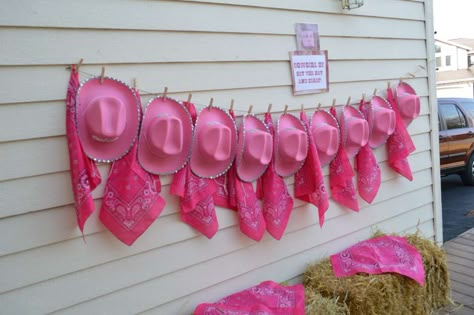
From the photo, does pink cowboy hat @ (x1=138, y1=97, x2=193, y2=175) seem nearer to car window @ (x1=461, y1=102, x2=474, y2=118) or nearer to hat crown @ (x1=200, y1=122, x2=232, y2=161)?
hat crown @ (x1=200, y1=122, x2=232, y2=161)

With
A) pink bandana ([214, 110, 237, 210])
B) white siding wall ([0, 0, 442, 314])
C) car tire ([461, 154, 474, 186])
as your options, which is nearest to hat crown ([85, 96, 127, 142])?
white siding wall ([0, 0, 442, 314])

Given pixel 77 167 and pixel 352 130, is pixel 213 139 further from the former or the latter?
pixel 352 130

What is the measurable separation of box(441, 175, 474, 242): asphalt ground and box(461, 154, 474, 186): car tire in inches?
3.7

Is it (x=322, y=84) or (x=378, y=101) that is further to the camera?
(x=378, y=101)

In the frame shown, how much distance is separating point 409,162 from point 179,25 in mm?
2351

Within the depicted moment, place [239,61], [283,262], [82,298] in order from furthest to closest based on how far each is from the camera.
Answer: [283,262]
[239,61]
[82,298]

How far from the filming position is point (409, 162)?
370 centimetres

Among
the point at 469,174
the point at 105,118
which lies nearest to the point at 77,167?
the point at 105,118

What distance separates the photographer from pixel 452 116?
24.8 feet

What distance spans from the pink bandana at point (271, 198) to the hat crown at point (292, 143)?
0.25ft

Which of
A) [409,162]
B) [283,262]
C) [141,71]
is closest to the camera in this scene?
[141,71]

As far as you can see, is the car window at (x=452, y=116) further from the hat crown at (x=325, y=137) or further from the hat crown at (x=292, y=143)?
the hat crown at (x=292, y=143)

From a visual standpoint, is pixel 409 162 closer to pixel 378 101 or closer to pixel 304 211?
pixel 378 101

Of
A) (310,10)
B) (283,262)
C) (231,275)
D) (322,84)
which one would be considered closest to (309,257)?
(283,262)
